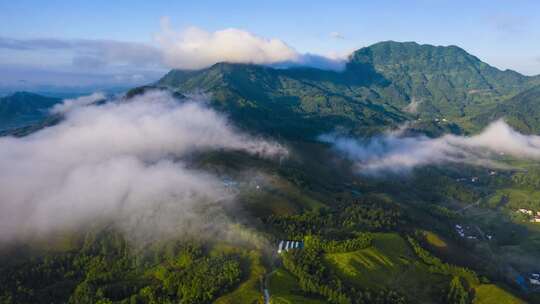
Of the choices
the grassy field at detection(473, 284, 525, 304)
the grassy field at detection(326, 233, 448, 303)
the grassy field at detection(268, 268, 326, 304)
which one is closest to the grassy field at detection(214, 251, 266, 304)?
the grassy field at detection(268, 268, 326, 304)

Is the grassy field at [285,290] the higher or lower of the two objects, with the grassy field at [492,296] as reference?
higher

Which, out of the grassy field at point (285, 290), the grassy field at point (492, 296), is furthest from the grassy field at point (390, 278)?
the grassy field at point (285, 290)

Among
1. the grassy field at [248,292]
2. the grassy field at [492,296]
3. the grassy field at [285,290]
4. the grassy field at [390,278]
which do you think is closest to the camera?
the grassy field at [285,290]

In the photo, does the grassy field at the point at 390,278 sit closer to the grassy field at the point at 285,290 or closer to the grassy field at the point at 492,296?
the grassy field at the point at 492,296

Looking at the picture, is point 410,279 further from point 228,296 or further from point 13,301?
point 13,301

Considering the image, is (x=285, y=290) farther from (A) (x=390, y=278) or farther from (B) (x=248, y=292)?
(A) (x=390, y=278)

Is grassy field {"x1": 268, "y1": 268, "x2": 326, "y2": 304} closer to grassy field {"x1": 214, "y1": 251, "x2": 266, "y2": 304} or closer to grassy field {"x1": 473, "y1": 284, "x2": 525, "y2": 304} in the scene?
grassy field {"x1": 214, "y1": 251, "x2": 266, "y2": 304}

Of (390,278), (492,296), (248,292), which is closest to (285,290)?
(248,292)
